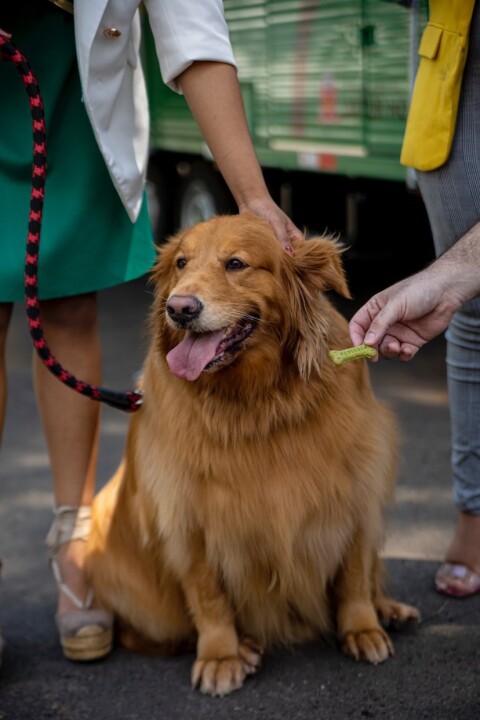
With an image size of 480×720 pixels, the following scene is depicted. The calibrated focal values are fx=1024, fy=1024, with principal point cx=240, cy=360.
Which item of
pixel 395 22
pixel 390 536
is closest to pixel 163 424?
pixel 390 536

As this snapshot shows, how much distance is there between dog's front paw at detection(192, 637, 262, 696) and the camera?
2.54 m

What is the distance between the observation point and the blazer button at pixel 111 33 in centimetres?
238

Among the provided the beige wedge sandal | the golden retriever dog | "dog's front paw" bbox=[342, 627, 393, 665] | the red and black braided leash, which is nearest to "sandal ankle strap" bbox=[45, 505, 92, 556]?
the beige wedge sandal

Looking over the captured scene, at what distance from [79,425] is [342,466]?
76cm

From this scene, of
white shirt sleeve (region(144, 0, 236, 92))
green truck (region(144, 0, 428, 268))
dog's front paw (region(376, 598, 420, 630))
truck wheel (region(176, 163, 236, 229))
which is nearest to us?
white shirt sleeve (region(144, 0, 236, 92))

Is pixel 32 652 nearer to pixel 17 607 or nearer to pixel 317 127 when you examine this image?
pixel 17 607

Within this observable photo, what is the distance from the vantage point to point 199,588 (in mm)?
2623

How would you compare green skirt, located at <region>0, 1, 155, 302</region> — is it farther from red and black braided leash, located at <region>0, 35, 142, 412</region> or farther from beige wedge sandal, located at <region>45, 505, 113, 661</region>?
beige wedge sandal, located at <region>45, 505, 113, 661</region>

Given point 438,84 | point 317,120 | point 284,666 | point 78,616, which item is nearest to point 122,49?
point 438,84

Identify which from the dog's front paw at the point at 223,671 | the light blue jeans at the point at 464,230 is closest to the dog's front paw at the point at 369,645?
the dog's front paw at the point at 223,671

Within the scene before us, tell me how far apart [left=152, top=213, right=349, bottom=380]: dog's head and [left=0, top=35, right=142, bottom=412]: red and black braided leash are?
27cm

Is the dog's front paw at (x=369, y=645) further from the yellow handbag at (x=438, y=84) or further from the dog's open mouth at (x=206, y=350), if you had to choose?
the yellow handbag at (x=438, y=84)

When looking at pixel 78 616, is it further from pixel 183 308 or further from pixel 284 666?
pixel 183 308

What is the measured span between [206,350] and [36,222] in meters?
0.52
